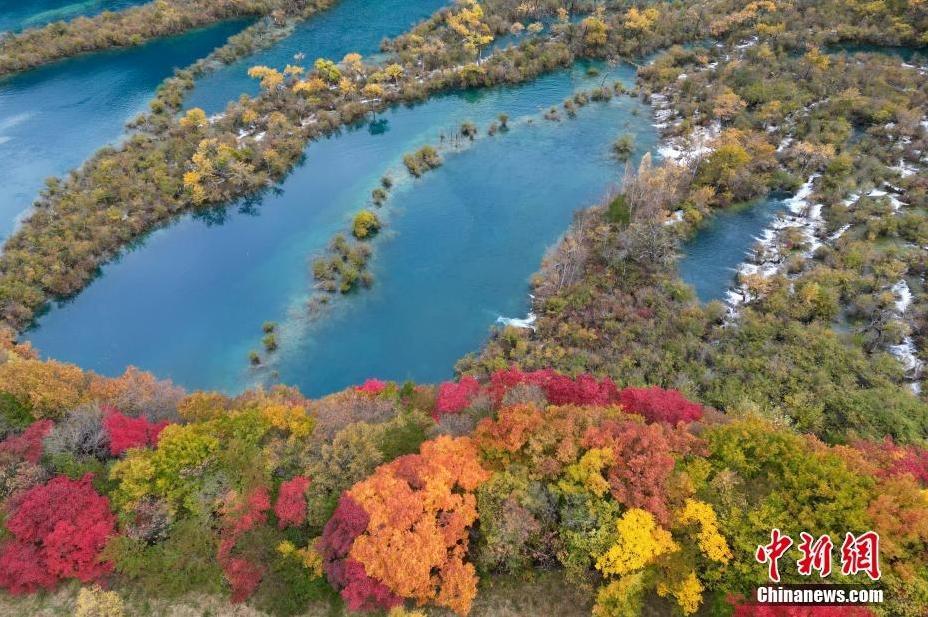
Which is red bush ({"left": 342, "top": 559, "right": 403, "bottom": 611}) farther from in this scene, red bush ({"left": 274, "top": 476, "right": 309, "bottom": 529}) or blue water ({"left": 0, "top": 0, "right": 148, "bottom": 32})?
blue water ({"left": 0, "top": 0, "right": 148, "bottom": 32})

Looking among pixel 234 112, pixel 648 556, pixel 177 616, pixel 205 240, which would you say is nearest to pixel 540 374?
pixel 648 556

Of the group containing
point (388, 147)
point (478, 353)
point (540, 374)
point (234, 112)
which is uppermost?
point (234, 112)

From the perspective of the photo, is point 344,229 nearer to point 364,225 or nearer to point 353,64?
point 364,225

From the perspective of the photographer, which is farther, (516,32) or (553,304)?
(516,32)

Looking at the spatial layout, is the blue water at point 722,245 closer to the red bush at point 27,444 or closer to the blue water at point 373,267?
the blue water at point 373,267

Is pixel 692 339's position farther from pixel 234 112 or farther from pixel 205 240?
pixel 234 112

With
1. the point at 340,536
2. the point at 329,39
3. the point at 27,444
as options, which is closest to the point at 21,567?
the point at 27,444

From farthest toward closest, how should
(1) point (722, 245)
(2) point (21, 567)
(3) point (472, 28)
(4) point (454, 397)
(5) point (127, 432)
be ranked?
(3) point (472, 28) → (1) point (722, 245) → (4) point (454, 397) → (5) point (127, 432) → (2) point (21, 567)
